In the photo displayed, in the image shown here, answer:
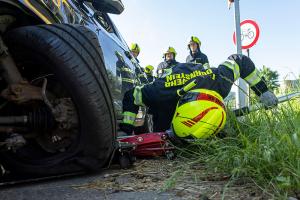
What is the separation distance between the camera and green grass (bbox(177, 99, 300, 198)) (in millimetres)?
1570

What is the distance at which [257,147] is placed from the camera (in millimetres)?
1899

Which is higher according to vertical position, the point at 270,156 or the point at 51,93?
the point at 51,93

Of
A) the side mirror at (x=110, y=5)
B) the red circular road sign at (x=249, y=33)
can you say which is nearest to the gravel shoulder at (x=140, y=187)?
the side mirror at (x=110, y=5)

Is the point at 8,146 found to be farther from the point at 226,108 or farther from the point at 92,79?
the point at 226,108

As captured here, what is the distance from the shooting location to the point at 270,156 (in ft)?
5.70

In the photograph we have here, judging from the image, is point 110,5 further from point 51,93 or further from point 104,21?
point 51,93

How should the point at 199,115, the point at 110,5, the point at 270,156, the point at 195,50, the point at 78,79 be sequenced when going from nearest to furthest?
the point at 270,156, the point at 78,79, the point at 199,115, the point at 110,5, the point at 195,50

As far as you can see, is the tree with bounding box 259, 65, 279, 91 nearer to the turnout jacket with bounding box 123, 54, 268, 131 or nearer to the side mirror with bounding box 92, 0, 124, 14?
the turnout jacket with bounding box 123, 54, 268, 131

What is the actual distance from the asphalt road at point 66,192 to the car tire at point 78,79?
0.09 m

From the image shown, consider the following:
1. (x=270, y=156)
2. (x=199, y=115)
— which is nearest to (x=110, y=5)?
(x=199, y=115)

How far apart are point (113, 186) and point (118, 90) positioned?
1578 mm

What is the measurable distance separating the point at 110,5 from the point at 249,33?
328cm

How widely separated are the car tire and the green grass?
0.50m

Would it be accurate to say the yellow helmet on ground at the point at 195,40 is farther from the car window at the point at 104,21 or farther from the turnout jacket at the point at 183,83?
the turnout jacket at the point at 183,83
